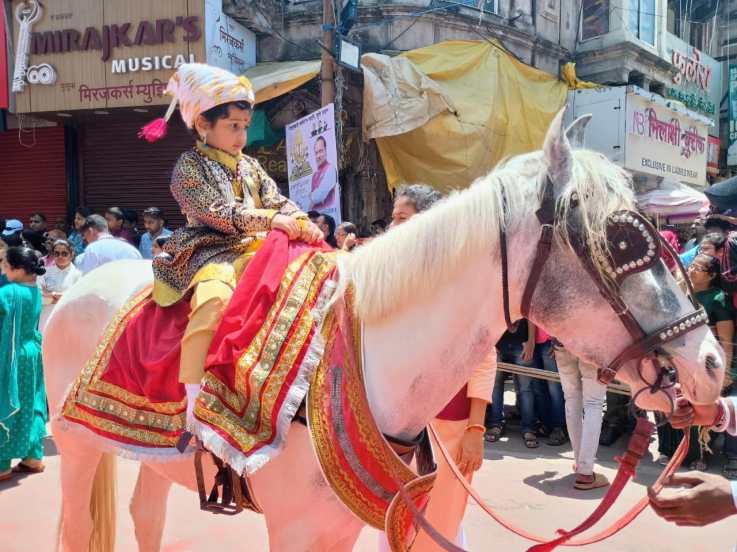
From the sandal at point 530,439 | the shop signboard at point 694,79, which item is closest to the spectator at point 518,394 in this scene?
the sandal at point 530,439

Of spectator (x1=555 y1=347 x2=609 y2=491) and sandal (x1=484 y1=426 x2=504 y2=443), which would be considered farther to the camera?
sandal (x1=484 y1=426 x2=504 y2=443)

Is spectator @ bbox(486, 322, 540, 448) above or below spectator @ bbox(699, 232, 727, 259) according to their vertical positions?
below

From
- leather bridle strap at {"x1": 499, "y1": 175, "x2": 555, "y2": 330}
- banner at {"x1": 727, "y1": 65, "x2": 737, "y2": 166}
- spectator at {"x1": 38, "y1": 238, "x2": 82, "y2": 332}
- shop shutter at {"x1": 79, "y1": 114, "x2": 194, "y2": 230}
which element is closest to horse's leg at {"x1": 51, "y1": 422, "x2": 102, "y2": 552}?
leather bridle strap at {"x1": 499, "y1": 175, "x2": 555, "y2": 330}

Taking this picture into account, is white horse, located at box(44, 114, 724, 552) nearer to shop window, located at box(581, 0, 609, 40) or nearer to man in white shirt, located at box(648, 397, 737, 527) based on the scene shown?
man in white shirt, located at box(648, 397, 737, 527)

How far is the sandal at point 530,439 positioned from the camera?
580 cm

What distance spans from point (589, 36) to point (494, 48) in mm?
4045

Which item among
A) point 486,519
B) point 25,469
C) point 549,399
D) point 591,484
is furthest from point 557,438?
point 25,469

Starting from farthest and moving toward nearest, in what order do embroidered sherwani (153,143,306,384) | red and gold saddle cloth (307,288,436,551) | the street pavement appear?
the street pavement, embroidered sherwani (153,143,306,384), red and gold saddle cloth (307,288,436,551)

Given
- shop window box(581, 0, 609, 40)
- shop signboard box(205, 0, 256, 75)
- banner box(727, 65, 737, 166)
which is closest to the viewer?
shop signboard box(205, 0, 256, 75)

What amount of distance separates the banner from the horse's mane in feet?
58.4

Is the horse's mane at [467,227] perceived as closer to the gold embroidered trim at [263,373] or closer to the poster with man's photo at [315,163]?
the gold embroidered trim at [263,373]

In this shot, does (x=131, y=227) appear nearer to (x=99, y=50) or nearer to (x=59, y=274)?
(x=99, y=50)

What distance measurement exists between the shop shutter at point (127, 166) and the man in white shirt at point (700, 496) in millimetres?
9526

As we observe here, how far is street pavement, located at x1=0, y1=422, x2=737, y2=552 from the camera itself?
145 inches
